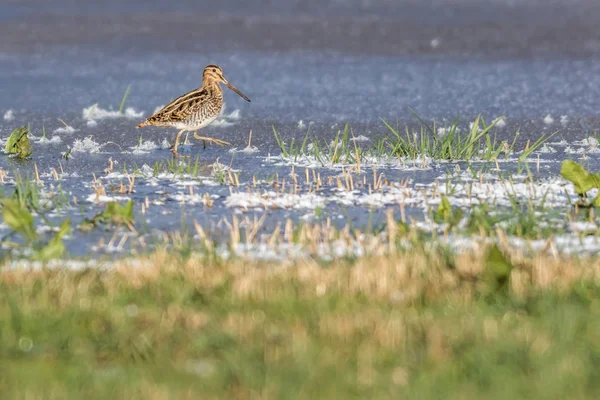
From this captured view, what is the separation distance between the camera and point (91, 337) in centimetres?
469

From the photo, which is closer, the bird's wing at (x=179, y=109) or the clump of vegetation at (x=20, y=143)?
the clump of vegetation at (x=20, y=143)

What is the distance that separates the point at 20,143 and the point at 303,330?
5804mm

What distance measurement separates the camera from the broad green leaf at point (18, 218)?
6309mm

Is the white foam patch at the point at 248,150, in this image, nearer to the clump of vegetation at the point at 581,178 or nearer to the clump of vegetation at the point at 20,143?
the clump of vegetation at the point at 20,143

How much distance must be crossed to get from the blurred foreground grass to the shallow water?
3.45ft

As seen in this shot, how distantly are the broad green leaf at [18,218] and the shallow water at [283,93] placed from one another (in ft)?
1.03

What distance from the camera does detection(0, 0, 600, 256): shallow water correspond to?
7848 mm

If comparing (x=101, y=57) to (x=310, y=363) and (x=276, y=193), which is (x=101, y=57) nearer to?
→ (x=276, y=193)

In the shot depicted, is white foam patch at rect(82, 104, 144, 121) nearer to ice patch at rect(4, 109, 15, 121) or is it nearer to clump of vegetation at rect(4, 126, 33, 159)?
ice patch at rect(4, 109, 15, 121)

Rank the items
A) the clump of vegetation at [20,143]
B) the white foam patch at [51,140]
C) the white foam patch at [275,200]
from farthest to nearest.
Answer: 1. the white foam patch at [51,140]
2. the clump of vegetation at [20,143]
3. the white foam patch at [275,200]

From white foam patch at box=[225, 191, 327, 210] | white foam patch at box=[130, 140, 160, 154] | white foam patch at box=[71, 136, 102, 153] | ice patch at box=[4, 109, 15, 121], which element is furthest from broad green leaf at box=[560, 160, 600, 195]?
ice patch at box=[4, 109, 15, 121]

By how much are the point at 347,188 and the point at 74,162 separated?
2891 millimetres

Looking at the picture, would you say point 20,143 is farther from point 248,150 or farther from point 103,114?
point 103,114

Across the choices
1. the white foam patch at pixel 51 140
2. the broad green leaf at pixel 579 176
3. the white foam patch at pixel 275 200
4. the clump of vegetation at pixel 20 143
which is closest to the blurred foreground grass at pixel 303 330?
the broad green leaf at pixel 579 176
